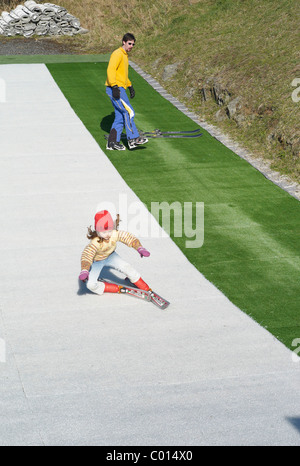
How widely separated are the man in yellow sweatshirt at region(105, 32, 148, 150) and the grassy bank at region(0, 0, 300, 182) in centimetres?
269

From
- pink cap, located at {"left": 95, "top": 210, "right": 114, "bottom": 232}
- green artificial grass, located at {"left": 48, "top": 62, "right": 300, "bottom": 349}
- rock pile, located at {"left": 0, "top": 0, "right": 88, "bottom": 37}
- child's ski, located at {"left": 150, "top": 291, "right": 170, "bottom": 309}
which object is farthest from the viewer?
rock pile, located at {"left": 0, "top": 0, "right": 88, "bottom": 37}

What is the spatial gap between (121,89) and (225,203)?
12.0ft

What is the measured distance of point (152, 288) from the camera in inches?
347

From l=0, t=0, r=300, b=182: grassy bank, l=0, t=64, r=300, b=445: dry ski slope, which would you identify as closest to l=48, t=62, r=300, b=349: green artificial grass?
l=0, t=64, r=300, b=445: dry ski slope

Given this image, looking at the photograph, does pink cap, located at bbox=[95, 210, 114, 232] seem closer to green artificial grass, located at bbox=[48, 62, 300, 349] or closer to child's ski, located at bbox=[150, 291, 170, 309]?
child's ski, located at bbox=[150, 291, 170, 309]

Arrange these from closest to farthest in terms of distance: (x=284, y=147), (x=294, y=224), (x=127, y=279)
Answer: (x=127, y=279), (x=294, y=224), (x=284, y=147)

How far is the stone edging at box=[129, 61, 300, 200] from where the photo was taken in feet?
41.8

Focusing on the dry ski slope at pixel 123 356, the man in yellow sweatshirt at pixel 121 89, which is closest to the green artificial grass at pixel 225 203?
the dry ski slope at pixel 123 356

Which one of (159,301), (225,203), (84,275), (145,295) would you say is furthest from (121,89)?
(84,275)

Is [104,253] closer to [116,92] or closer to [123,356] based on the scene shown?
[123,356]

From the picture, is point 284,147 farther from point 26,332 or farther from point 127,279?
point 26,332

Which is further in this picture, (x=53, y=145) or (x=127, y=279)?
(x=53, y=145)
